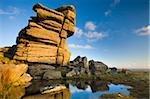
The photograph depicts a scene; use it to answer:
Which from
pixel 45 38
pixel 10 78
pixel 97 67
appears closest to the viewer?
pixel 10 78

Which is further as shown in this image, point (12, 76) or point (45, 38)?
point (45, 38)

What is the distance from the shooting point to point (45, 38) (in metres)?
62.9

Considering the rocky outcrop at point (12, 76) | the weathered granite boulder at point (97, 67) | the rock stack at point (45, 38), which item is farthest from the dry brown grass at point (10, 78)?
the weathered granite boulder at point (97, 67)

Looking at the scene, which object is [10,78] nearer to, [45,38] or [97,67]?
[45,38]

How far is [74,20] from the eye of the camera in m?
70.4

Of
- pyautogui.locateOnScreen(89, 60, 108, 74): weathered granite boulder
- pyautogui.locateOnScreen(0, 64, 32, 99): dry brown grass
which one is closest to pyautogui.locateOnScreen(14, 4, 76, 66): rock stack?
pyautogui.locateOnScreen(89, 60, 108, 74): weathered granite boulder

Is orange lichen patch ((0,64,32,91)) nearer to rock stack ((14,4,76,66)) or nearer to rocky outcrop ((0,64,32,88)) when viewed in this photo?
rocky outcrop ((0,64,32,88))

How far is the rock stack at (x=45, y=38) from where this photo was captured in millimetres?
61031

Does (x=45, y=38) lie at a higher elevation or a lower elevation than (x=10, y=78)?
higher

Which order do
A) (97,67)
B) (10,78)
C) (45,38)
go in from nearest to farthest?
1. (10,78)
2. (45,38)
3. (97,67)

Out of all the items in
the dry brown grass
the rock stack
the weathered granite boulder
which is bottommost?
the dry brown grass

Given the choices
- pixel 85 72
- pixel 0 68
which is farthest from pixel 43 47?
pixel 0 68

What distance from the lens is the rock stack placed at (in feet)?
200

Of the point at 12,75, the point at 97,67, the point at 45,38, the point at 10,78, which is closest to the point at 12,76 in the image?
the point at 12,75
